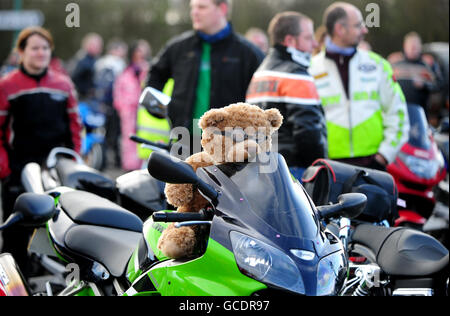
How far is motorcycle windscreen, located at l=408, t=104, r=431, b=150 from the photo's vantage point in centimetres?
488

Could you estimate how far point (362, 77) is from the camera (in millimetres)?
4637

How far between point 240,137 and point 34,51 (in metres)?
3.64

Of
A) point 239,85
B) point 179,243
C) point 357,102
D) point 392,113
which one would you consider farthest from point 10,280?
point 392,113

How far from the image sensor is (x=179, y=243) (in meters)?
2.10

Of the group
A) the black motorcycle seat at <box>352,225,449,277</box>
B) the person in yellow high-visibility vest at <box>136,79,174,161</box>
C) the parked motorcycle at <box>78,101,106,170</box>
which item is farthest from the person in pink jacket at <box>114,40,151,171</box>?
the black motorcycle seat at <box>352,225,449,277</box>

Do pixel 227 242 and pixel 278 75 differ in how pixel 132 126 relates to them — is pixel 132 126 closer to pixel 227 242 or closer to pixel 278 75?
pixel 278 75

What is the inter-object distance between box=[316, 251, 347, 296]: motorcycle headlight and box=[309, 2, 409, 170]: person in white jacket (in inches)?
99.2

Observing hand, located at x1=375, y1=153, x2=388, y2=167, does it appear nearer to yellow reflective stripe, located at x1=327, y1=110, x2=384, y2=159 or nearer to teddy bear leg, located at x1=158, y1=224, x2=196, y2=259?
yellow reflective stripe, located at x1=327, y1=110, x2=384, y2=159

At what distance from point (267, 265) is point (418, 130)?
3304 mm

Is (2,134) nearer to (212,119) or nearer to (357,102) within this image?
(357,102)

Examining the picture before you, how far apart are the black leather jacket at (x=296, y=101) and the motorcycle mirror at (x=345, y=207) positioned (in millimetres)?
1105

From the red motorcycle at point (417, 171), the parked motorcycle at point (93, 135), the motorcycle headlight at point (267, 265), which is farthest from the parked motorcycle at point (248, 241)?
the parked motorcycle at point (93, 135)

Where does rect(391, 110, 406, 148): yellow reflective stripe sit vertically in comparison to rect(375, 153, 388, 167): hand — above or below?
above
